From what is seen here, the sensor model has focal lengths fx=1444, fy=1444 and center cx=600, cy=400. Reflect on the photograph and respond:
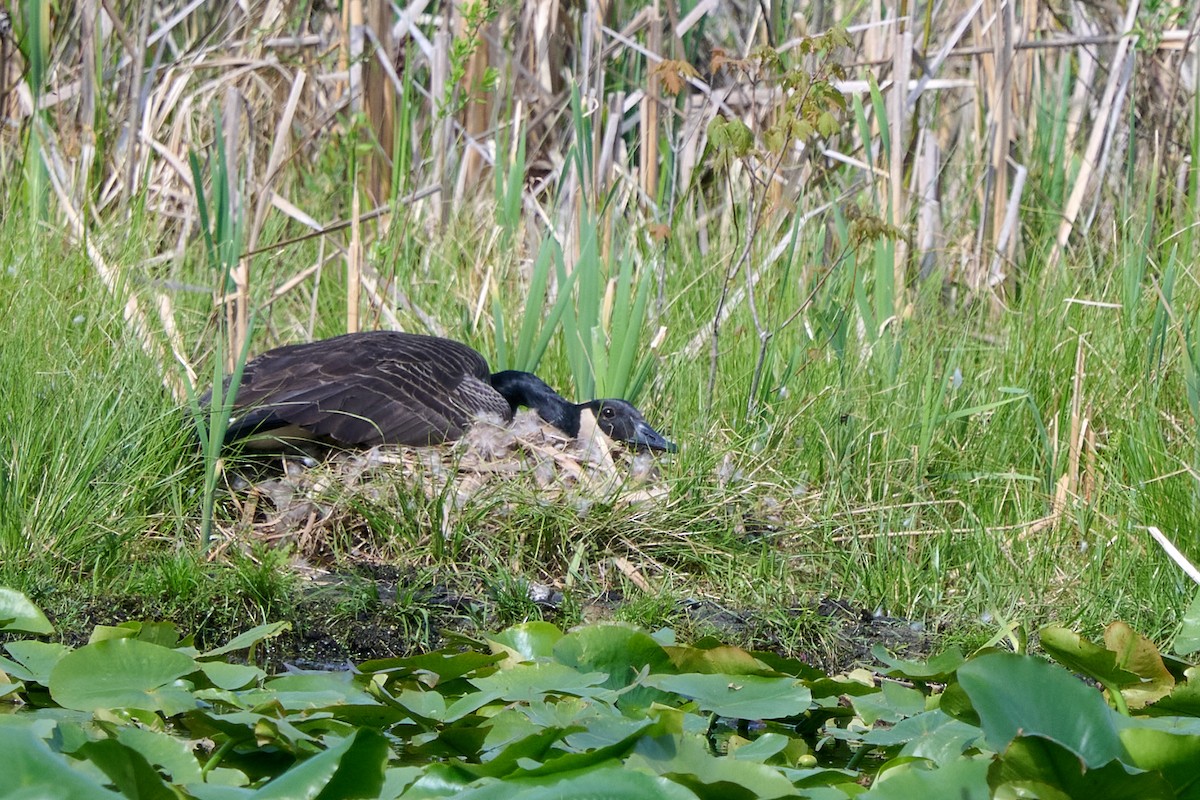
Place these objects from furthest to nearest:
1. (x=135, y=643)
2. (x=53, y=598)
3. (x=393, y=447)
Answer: (x=393, y=447), (x=53, y=598), (x=135, y=643)

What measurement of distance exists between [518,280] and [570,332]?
0.89 meters

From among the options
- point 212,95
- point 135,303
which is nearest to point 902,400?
point 135,303

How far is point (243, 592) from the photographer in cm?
362

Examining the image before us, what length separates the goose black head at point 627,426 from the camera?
4.51 m

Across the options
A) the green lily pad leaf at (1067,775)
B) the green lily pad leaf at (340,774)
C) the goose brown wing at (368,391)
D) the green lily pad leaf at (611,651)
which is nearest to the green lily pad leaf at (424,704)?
the green lily pad leaf at (611,651)

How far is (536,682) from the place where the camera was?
2.52 metres

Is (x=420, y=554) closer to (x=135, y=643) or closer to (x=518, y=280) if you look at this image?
(x=135, y=643)

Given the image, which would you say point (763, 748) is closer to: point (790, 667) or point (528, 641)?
point (790, 667)

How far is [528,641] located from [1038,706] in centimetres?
110

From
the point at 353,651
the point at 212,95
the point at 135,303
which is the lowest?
the point at 353,651

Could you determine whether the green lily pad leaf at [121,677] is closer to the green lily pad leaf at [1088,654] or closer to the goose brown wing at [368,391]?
the green lily pad leaf at [1088,654]

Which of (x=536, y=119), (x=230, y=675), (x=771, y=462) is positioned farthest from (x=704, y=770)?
(x=536, y=119)

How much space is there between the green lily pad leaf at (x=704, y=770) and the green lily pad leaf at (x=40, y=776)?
2.37 ft

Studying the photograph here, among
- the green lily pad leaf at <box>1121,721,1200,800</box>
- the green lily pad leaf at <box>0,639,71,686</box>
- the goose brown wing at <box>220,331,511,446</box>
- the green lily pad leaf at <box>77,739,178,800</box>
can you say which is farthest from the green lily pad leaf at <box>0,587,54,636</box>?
the green lily pad leaf at <box>1121,721,1200,800</box>
